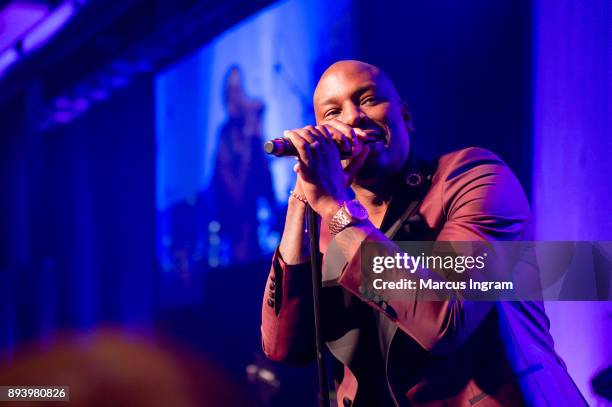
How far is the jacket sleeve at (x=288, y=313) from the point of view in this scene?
1.53 metres

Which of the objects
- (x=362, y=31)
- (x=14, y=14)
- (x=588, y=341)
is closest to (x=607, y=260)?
(x=588, y=341)

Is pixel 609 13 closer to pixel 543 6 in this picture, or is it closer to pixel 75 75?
pixel 543 6

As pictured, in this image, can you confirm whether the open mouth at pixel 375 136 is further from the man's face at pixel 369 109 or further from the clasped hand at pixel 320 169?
the clasped hand at pixel 320 169

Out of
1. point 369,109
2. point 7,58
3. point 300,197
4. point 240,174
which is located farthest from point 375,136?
point 7,58

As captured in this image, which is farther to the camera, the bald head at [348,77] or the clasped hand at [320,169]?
the bald head at [348,77]

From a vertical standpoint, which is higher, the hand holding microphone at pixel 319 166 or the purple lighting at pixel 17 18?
the purple lighting at pixel 17 18

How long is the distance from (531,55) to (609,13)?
455 millimetres

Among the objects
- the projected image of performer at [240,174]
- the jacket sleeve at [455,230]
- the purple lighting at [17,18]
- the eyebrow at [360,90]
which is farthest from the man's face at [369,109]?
the purple lighting at [17,18]

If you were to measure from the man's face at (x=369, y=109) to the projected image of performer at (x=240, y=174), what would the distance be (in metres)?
2.07

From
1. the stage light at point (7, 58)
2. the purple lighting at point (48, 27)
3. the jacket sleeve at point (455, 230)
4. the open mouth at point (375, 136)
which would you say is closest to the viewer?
the jacket sleeve at point (455, 230)

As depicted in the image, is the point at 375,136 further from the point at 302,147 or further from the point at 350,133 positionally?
the point at 302,147

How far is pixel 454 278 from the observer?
1260 millimetres

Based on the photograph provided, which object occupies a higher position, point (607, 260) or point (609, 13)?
point (609, 13)

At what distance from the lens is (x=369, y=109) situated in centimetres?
153
